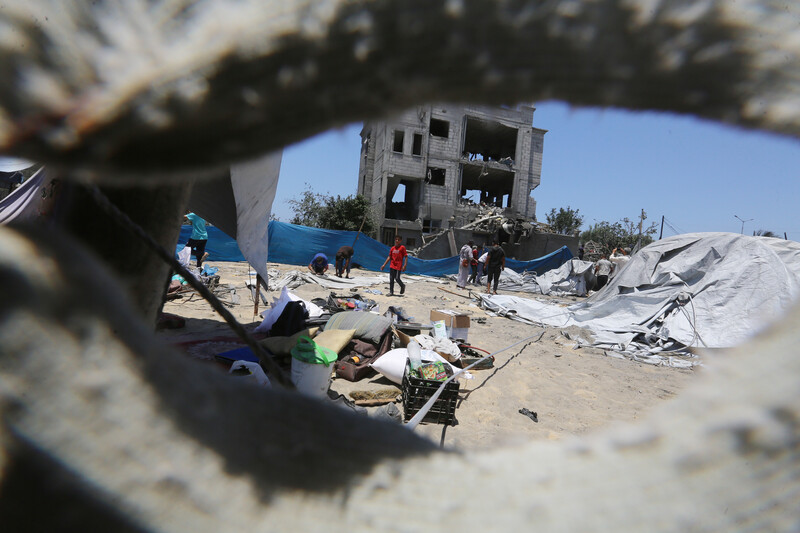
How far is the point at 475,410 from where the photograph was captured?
13.1 feet

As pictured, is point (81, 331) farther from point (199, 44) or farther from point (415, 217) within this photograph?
point (415, 217)

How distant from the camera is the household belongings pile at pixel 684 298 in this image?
699 centimetres

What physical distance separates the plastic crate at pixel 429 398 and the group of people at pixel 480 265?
9626mm

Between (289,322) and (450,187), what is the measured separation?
24.2 metres

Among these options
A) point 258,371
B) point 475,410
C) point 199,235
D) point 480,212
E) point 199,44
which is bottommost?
point 475,410

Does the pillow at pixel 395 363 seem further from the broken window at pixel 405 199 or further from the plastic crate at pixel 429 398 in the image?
the broken window at pixel 405 199

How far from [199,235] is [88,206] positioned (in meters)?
10.7

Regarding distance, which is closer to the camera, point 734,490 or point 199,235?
point 734,490

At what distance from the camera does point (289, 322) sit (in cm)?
529

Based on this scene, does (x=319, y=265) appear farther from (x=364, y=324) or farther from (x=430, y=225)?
(x=430, y=225)

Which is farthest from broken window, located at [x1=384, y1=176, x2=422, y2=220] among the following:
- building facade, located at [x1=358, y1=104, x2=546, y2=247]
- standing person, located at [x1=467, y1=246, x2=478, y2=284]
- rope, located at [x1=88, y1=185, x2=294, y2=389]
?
rope, located at [x1=88, y1=185, x2=294, y2=389]

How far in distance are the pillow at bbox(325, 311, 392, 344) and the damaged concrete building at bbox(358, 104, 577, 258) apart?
1740cm

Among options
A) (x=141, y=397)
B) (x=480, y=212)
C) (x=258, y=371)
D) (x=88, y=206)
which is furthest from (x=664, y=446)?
(x=480, y=212)

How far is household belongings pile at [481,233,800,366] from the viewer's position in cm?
699
